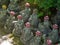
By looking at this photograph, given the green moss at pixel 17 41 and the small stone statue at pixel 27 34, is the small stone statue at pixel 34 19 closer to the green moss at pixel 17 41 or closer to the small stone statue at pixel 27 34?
the small stone statue at pixel 27 34

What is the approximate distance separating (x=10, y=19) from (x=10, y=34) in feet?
0.75

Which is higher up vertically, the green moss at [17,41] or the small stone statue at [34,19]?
the small stone statue at [34,19]

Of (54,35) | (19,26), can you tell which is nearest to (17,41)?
(19,26)

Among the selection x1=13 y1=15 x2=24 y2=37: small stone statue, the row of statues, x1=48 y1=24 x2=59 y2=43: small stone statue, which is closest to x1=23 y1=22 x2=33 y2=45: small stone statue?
the row of statues

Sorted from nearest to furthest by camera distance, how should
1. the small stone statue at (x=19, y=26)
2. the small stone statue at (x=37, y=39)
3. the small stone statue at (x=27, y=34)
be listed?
1. the small stone statue at (x=37, y=39)
2. the small stone statue at (x=27, y=34)
3. the small stone statue at (x=19, y=26)

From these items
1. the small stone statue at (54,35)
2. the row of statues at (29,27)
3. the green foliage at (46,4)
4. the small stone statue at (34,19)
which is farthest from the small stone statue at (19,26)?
the small stone statue at (54,35)

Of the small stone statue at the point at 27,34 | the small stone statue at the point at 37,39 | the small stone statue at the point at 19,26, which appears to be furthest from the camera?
the small stone statue at the point at 19,26

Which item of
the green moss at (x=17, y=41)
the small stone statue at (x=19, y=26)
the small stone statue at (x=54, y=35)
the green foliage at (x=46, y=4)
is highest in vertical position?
the green foliage at (x=46, y=4)

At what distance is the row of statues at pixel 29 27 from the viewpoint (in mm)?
3209

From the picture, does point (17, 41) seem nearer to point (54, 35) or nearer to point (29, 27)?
point (29, 27)

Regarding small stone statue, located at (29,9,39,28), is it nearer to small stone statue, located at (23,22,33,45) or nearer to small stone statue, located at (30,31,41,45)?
small stone statue, located at (23,22,33,45)

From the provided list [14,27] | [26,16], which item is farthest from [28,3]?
[14,27]

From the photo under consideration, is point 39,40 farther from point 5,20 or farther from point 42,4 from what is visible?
point 5,20

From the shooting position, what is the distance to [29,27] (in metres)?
3.25
